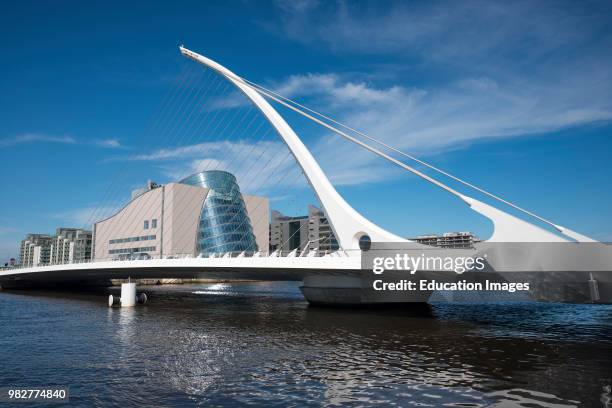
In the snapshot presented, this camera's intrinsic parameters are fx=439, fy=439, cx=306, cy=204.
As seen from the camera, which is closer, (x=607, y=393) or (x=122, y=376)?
(x=607, y=393)

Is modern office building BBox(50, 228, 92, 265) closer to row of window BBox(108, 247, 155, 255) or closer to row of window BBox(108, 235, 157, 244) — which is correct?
row of window BBox(108, 235, 157, 244)

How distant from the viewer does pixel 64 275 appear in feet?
186

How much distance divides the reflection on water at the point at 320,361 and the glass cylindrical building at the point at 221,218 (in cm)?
7295

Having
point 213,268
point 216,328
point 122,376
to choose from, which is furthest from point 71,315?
point 122,376

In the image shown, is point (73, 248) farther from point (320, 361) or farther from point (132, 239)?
point (320, 361)

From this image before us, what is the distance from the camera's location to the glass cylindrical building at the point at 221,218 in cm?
10056

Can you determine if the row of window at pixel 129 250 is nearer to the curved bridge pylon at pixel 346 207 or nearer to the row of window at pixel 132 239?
the row of window at pixel 132 239

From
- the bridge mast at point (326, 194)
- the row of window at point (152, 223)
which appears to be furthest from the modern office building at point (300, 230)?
the bridge mast at point (326, 194)

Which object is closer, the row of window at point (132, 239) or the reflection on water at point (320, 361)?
the reflection on water at point (320, 361)

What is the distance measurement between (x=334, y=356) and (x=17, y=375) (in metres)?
10.4

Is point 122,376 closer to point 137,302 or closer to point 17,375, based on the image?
point 17,375

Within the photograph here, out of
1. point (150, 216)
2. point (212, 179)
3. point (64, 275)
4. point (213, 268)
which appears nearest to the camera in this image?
point (213, 268)

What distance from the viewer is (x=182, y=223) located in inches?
3925

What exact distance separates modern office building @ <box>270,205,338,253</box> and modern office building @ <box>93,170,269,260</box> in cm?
2971
